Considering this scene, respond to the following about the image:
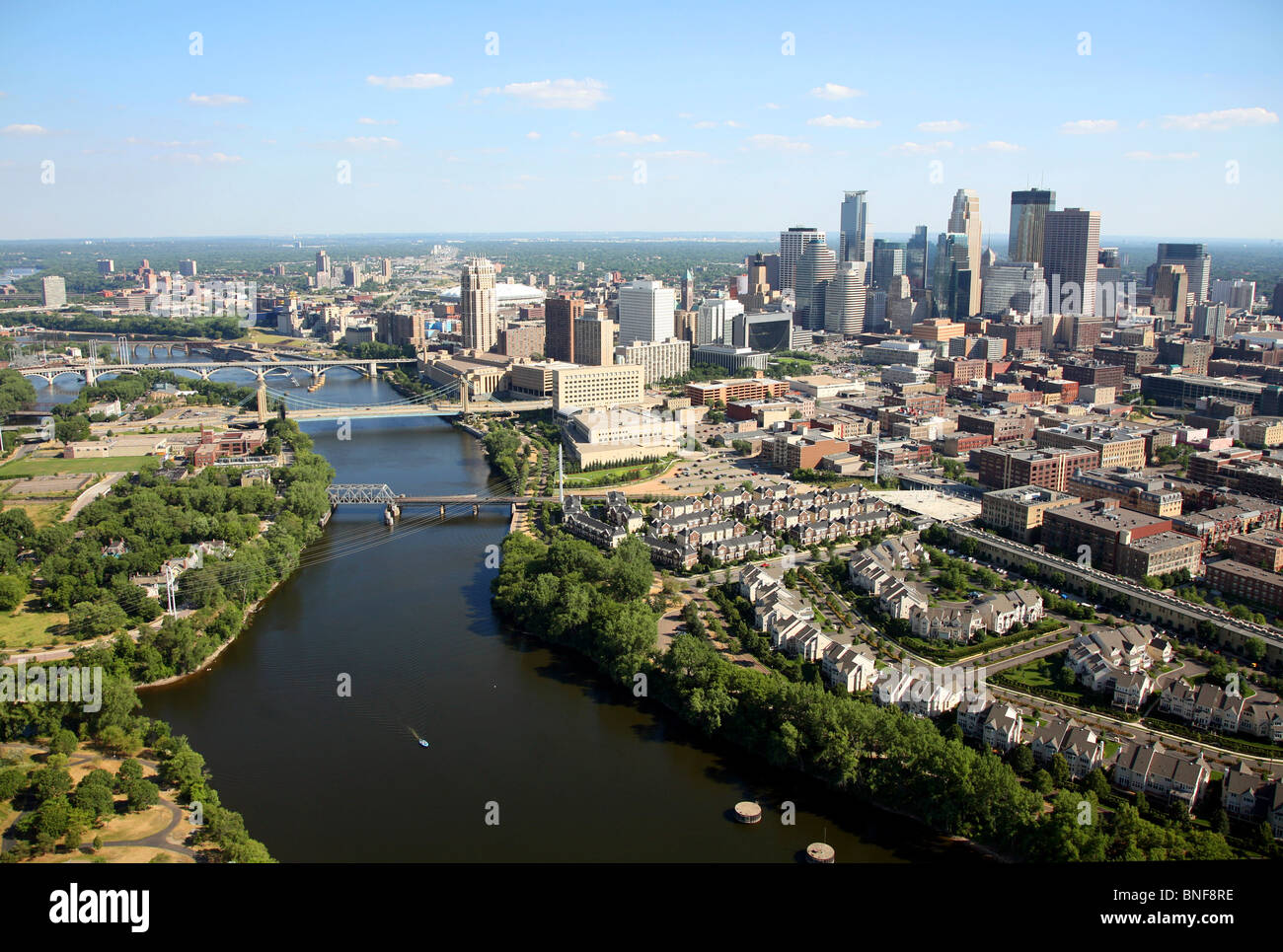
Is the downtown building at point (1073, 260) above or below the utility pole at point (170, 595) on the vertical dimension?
above

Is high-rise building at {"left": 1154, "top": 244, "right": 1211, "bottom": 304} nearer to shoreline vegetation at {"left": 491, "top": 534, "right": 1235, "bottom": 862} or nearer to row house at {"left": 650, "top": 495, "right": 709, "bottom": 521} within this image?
row house at {"left": 650, "top": 495, "right": 709, "bottom": 521}

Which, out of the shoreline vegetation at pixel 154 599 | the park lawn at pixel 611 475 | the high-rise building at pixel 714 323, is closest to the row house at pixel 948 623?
the shoreline vegetation at pixel 154 599

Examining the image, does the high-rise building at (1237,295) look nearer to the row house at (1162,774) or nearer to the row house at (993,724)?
the row house at (993,724)

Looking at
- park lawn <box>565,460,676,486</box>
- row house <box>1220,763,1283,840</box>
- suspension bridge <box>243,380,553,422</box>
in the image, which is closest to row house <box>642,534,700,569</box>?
park lawn <box>565,460,676,486</box>

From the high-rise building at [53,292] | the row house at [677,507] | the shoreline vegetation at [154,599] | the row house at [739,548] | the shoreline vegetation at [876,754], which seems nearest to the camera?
the shoreline vegetation at [876,754]

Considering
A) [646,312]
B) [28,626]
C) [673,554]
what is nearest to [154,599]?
[28,626]
